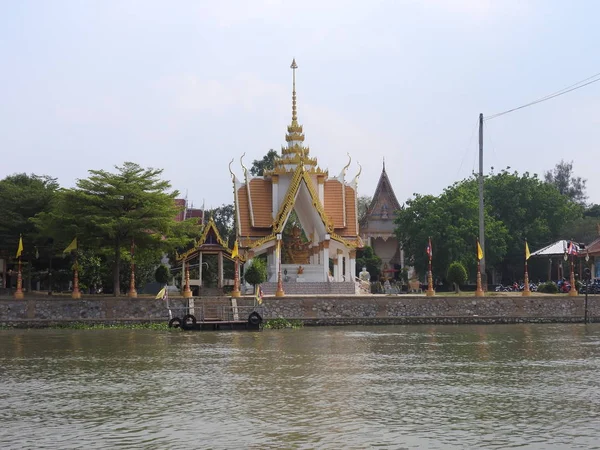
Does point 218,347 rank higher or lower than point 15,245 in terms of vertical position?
lower

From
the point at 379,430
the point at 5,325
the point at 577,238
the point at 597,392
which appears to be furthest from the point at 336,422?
the point at 577,238

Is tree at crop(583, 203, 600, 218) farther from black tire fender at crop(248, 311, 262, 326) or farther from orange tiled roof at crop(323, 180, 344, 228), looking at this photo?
black tire fender at crop(248, 311, 262, 326)

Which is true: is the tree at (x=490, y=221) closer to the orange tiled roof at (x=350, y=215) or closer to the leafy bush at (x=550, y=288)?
the orange tiled roof at (x=350, y=215)

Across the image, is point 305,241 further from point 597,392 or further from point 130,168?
point 597,392

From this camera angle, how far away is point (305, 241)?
47.2m

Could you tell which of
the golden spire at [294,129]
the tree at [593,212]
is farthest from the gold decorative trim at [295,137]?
the tree at [593,212]

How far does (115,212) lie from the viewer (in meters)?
37.0

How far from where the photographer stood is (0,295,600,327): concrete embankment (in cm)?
3553

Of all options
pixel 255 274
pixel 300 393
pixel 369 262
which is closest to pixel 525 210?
pixel 369 262

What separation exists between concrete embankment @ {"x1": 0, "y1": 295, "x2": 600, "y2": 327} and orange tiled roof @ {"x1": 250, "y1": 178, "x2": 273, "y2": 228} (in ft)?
33.2

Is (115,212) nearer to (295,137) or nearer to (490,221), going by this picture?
(295,137)

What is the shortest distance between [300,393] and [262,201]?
30.8 m

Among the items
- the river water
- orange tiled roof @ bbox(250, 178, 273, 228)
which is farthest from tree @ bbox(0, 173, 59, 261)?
the river water

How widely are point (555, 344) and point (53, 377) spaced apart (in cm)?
1527
